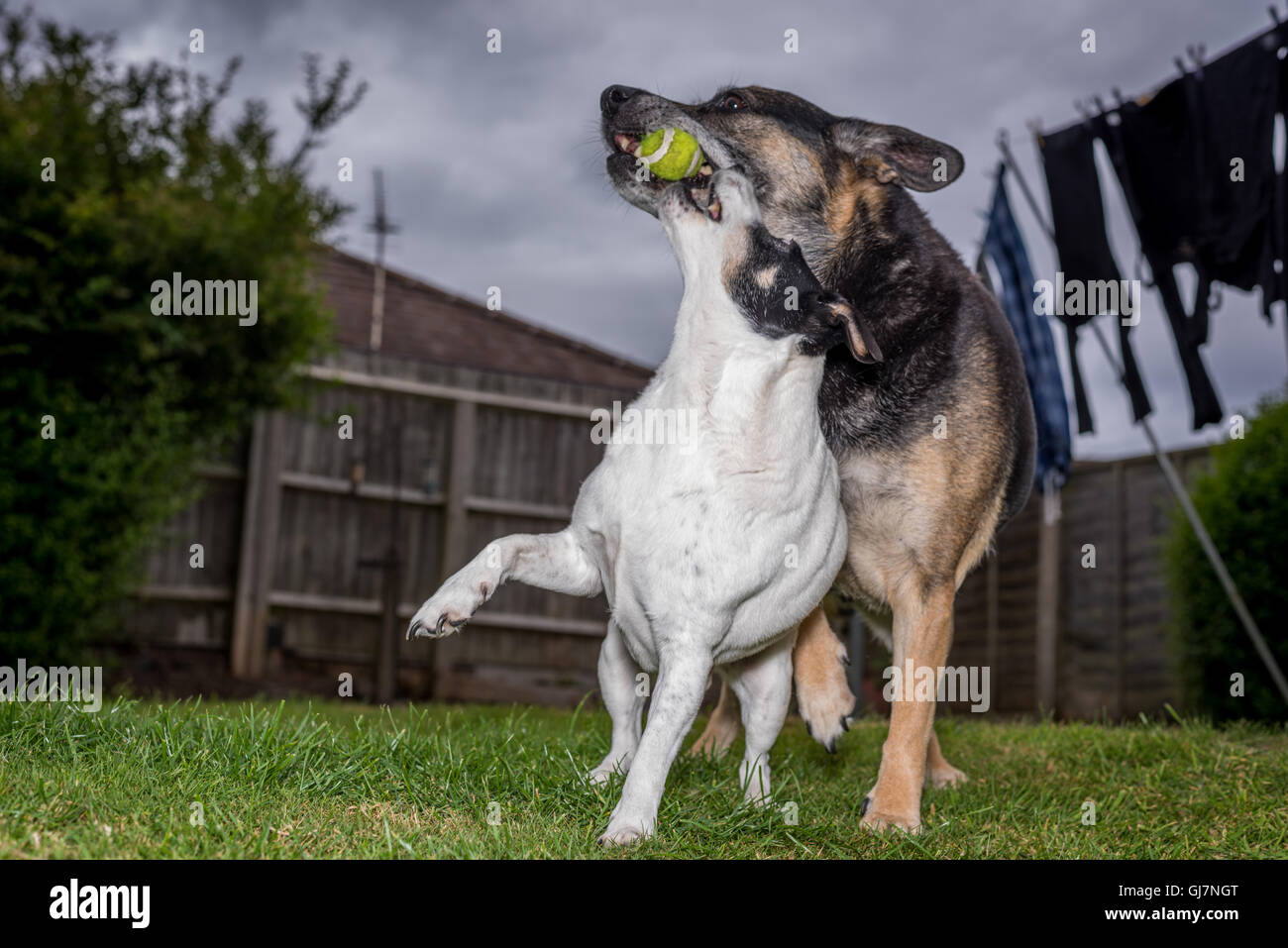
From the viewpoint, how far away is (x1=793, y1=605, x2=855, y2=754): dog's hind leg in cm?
348

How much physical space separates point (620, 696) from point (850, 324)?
3.90 feet

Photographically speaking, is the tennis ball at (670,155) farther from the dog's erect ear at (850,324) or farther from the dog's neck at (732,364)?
the dog's erect ear at (850,324)

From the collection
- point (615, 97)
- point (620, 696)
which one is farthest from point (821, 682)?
point (615, 97)

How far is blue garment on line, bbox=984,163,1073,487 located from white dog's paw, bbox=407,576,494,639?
5201 mm

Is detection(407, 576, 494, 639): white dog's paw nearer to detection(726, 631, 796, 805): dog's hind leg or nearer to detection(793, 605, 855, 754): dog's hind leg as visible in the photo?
detection(726, 631, 796, 805): dog's hind leg

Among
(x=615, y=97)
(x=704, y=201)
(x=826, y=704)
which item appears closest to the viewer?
(x=704, y=201)

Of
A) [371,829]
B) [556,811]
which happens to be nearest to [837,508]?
[556,811]

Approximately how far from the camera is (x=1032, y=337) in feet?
24.0

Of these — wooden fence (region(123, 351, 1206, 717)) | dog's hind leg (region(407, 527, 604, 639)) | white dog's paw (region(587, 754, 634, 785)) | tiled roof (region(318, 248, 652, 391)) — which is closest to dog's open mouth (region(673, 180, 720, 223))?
dog's hind leg (region(407, 527, 604, 639))

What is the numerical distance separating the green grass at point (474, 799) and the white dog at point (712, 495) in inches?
11.1

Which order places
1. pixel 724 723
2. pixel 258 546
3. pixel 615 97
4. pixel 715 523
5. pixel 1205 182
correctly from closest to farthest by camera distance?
pixel 715 523
pixel 615 97
pixel 724 723
pixel 1205 182
pixel 258 546

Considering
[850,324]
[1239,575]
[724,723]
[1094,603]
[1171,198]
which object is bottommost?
[724,723]

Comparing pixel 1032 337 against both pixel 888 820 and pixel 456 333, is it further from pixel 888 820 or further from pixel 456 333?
pixel 456 333

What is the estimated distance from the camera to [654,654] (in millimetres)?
2863
